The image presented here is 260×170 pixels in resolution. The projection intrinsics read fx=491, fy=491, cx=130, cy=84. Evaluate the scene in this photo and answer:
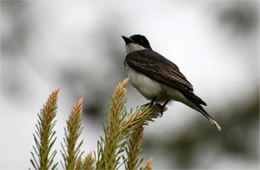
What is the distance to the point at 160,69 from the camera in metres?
6.17

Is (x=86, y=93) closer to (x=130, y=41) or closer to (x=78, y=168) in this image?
(x=130, y=41)

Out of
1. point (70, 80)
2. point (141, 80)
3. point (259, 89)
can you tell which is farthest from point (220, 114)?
point (70, 80)

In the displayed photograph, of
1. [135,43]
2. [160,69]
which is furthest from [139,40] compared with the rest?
[160,69]

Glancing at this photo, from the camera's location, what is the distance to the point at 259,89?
19.7 feet

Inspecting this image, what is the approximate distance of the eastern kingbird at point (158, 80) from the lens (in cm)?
547

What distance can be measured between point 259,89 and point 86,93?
9.34 ft

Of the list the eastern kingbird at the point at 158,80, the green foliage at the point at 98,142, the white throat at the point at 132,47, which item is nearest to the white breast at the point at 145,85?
the eastern kingbird at the point at 158,80

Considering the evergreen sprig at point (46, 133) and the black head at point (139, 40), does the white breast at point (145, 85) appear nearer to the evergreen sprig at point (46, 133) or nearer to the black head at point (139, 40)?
the black head at point (139, 40)

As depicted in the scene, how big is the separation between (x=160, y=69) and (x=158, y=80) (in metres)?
0.30

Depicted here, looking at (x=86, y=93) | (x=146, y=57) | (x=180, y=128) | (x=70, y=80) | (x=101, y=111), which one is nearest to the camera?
(x=180, y=128)

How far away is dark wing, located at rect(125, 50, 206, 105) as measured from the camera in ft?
18.4

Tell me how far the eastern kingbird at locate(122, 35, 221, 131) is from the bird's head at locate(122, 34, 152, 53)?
1.70 feet

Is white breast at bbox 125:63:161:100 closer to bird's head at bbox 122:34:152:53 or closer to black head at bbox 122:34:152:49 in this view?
bird's head at bbox 122:34:152:53

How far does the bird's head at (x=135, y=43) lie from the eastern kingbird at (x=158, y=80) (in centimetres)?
52
